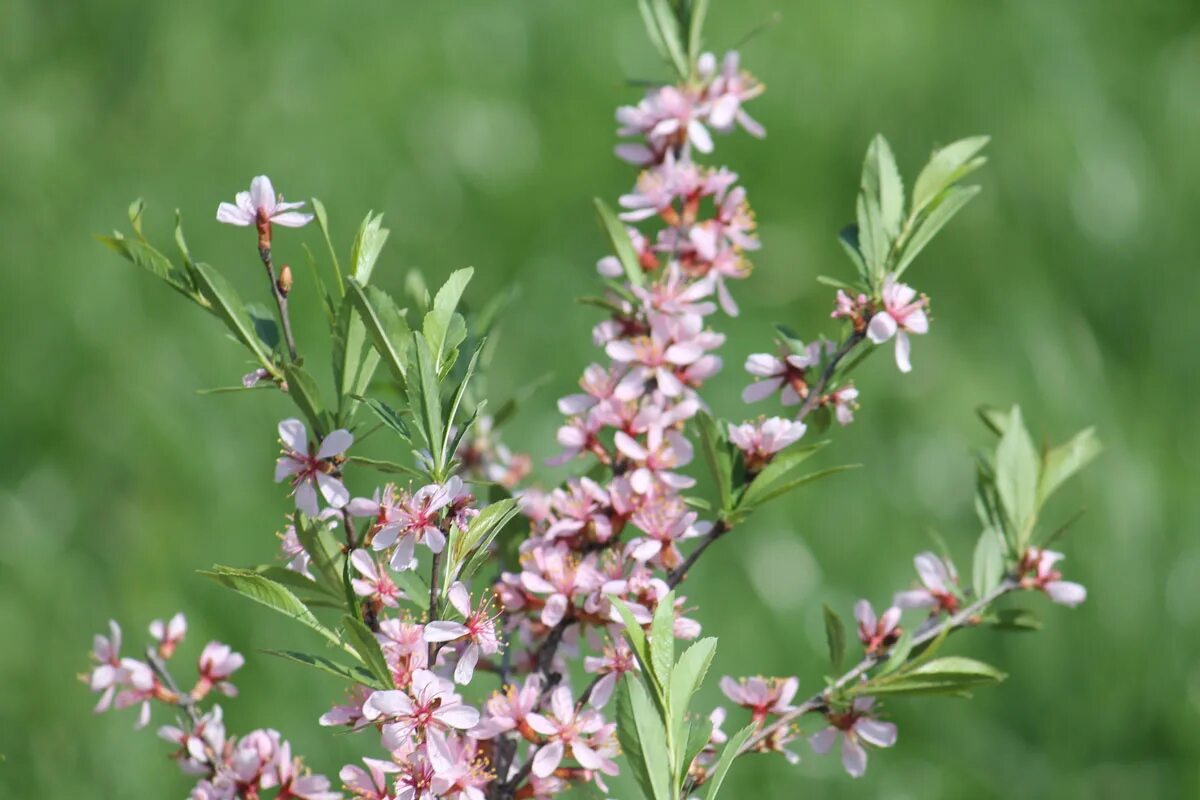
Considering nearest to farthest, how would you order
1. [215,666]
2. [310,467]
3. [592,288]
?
1. [310,467]
2. [215,666]
3. [592,288]

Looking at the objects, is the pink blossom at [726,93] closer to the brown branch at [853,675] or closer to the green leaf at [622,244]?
the green leaf at [622,244]

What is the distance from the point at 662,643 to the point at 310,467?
10.4 inches

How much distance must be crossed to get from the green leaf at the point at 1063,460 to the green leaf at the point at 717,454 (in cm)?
34

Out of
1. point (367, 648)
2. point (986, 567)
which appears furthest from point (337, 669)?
point (986, 567)

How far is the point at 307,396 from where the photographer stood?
0.91m

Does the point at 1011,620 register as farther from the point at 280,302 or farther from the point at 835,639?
the point at 280,302

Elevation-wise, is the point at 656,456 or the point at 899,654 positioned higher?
the point at 656,456

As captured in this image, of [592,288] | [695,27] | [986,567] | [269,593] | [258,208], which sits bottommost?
[592,288]

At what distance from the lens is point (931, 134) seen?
12.9 feet

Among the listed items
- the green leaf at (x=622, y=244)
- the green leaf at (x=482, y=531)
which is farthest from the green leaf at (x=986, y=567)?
the green leaf at (x=482, y=531)

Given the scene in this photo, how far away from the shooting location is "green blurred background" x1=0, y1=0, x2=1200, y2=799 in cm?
280

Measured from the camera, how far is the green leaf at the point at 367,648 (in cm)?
83

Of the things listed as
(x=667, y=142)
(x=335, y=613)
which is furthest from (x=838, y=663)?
(x=335, y=613)

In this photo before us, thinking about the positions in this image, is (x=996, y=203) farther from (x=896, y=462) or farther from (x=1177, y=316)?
(x=896, y=462)
